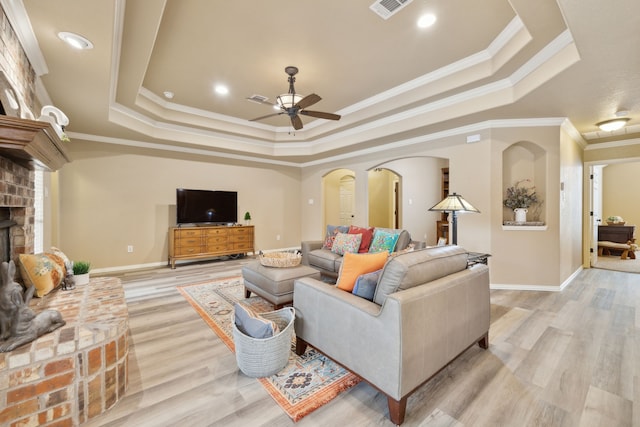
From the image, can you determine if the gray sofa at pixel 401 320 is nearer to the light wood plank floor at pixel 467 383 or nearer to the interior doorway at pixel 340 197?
the light wood plank floor at pixel 467 383

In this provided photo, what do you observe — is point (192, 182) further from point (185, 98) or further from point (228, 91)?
point (228, 91)

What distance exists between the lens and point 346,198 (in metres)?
8.48

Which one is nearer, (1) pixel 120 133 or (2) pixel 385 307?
(2) pixel 385 307

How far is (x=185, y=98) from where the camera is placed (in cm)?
435

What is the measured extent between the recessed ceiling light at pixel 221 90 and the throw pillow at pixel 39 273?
2866mm

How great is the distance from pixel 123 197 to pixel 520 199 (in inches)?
266

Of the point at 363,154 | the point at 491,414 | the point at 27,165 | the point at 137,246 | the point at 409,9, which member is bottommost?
the point at 491,414

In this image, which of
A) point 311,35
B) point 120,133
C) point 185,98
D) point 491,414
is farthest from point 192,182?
point 491,414

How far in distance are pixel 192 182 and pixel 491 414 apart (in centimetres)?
598

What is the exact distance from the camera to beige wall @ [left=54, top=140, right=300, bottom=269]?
4668mm

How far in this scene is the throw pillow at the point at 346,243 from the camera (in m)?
4.05

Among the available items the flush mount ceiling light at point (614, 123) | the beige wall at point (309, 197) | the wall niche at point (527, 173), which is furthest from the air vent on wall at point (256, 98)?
the flush mount ceiling light at point (614, 123)

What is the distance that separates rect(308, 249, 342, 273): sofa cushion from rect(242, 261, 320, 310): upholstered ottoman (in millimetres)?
816

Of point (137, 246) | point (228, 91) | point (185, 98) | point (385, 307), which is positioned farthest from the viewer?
point (137, 246)
